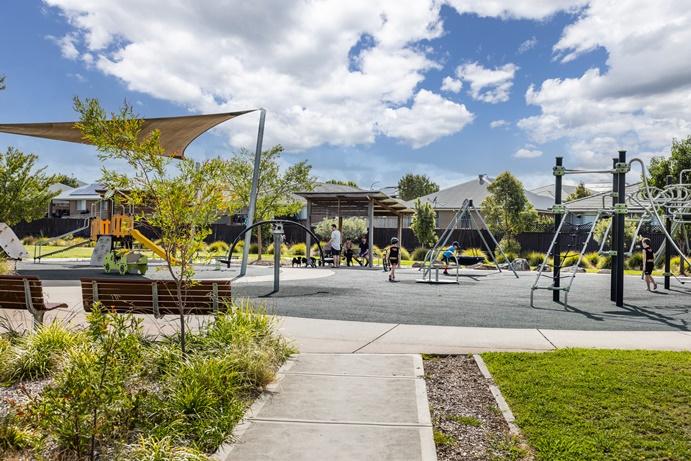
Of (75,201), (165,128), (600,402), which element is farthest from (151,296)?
(75,201)

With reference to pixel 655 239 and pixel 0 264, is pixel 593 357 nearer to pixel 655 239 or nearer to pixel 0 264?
pixel 0 264

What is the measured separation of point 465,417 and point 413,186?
80894mm

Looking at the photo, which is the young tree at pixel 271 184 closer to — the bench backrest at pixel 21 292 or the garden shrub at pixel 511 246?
the garden shrub at pixel 511 246

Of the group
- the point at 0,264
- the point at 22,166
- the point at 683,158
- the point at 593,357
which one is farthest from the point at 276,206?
the point at 593,357

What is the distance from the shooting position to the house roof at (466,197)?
152 ft

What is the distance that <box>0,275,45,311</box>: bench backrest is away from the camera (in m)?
7.48

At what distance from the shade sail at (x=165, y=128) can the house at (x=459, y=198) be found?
30904 millimetres

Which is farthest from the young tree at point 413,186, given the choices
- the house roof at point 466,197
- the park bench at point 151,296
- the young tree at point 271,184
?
the park bench at point 151,296

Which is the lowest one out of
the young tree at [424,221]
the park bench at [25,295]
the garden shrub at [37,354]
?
the garden shrub at [37,354]

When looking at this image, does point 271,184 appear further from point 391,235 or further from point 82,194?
point 82,194

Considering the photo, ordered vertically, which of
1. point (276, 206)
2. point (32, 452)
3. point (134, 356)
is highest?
point (276, 206)

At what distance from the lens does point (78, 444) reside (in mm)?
3807

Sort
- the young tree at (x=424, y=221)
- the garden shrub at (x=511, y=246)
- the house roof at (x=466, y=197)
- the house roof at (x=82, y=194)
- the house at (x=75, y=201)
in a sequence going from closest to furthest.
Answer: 1. the garden shrub at (x=511, y=246)
2. the young tree at (x=424, y=221)
3. the house roof at (x=466, y=197)
4. the house roof at (x=82, y=194)
5. the house at (x=75, y=201)

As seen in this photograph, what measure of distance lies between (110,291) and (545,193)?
168ft
